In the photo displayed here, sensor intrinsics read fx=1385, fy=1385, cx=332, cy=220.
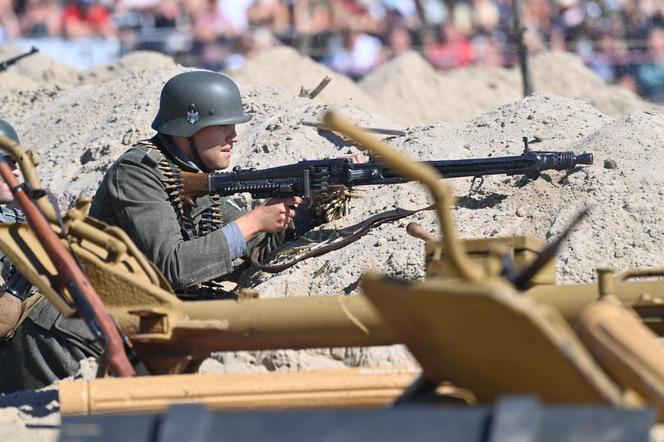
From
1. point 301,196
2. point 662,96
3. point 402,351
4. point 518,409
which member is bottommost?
point 662,96

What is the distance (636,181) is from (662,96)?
1000 centimetres

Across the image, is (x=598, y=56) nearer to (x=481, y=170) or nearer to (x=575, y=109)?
(x=575, y=109)

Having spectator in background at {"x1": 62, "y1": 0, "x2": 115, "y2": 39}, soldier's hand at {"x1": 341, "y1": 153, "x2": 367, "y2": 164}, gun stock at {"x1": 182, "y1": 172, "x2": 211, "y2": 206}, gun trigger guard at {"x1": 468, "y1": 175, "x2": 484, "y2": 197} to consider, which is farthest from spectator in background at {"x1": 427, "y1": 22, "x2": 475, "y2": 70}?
gun stock at {"x1": 182, "y1": 172, "x2": 211, "y2": 206}

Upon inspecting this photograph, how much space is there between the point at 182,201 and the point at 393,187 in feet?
5.21

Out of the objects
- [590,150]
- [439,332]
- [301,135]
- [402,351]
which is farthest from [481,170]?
[439,332]

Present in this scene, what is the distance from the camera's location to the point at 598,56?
17.5 metres

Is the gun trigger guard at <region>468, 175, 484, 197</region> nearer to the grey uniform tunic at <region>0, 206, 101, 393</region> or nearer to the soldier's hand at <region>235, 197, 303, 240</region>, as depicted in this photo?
the soldier's hand at <region>235, 197, 303, 240</region>

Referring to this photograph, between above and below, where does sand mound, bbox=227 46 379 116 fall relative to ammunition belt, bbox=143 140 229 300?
below

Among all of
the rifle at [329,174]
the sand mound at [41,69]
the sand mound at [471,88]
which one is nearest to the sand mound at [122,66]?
the sand mound at [41,69]

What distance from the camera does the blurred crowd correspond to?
642 inches

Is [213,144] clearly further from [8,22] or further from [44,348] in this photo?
[8,22]

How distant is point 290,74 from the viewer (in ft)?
47.0

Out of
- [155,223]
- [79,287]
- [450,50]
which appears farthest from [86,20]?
[79,287]

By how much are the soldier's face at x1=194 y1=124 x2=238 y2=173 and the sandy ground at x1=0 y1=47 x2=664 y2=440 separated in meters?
0.71
